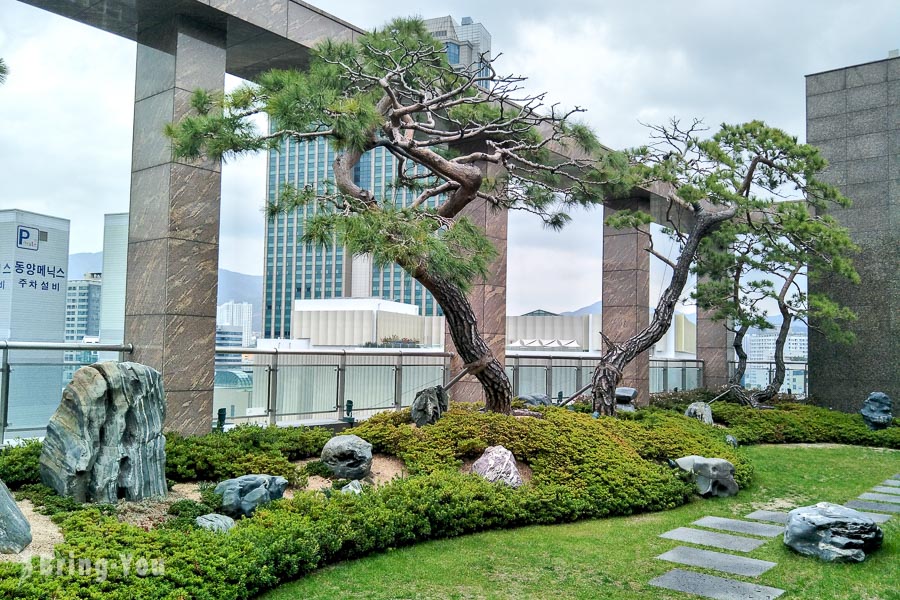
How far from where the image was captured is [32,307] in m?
7.50

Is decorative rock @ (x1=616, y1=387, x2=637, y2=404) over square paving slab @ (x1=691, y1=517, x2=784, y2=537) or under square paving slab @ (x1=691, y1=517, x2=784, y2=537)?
over

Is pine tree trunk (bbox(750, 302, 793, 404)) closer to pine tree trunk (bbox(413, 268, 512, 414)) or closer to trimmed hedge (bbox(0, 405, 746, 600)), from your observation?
trimmed hedge (bbox(0, 405, 746, 600))

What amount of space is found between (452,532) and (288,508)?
136cm

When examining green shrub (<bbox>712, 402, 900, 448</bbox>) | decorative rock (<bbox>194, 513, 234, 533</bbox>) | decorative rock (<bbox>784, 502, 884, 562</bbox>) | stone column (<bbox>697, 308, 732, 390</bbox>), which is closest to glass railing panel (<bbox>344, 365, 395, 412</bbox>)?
decorative rock (<bbox>194, 513, 234, 533</bbox>)

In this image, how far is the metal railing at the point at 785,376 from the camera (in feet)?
55.9

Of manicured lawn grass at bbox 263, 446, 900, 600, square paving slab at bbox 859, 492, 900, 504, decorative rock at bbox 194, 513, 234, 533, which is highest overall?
decorative rock at bbox 194, 513, 234, 533

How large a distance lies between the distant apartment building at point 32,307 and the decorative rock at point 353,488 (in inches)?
127

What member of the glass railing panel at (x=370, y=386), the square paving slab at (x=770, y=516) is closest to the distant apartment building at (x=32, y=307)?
the glass railing panel at (x=370, y=386)

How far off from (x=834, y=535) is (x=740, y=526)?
3.53 feet

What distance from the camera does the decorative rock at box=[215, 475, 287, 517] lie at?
5703 millimetres

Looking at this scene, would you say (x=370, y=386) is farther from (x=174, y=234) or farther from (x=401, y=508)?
(x=401, y=508)

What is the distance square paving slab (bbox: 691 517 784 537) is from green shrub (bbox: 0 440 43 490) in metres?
5.57

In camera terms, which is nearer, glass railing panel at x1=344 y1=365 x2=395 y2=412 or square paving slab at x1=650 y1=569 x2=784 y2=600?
square paving slab at x1=650 y1=569 x2=784 y2=600

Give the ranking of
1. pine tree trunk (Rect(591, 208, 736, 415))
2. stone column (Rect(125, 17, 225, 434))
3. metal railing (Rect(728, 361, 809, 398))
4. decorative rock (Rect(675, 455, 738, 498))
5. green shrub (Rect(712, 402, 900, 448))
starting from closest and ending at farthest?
decorative rock (Rect(675, 455, 738, 498)) < stone column (Rect(125, 17, 225, 434)) < pine tree trunk (Rect(591, 208, 736, 415)) < green shrub (Rect(712, 402, 900, 448)) < metal railing (Rect(728, 361, 809, 398))
